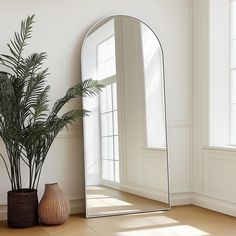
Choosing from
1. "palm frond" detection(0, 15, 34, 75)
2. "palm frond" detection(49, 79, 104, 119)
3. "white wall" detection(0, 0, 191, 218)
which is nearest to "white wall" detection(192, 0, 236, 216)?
"white wall" detection(0, 0, 191, 218)

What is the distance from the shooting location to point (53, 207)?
3.96 metres

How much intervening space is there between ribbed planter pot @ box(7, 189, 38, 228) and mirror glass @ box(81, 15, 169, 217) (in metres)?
0.58

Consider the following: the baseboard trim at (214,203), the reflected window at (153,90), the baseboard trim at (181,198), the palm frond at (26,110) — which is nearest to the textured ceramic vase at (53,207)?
the palm frond at (26,110)

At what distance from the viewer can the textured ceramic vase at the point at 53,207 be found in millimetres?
3959

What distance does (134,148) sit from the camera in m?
4.53

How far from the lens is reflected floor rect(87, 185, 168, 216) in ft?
14.3

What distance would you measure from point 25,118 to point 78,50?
90 cm

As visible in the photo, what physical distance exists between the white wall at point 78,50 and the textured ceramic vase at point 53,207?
0.33 metres

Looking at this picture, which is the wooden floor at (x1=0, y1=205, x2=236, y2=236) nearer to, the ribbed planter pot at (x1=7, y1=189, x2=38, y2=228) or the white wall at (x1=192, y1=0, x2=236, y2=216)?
the ribbed planter pot at (x1=7, y1=189, x2=38, y2=228)

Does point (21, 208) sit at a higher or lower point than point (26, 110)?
lower

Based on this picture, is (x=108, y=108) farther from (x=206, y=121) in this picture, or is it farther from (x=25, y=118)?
(x=206, y=121)

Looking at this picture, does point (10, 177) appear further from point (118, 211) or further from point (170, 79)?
point (170, 79)

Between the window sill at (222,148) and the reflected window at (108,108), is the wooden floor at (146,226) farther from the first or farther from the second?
the window sill at (222,148)

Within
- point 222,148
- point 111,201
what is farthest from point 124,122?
point 222,148
